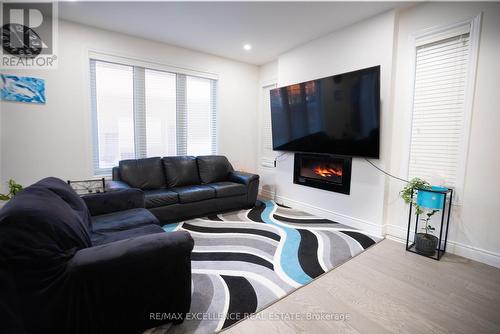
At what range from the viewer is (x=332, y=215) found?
3607mm

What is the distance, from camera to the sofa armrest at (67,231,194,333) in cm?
129

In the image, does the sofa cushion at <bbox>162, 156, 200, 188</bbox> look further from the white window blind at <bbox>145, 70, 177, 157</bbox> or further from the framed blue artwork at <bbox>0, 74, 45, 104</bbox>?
the framed blue artwork at <bbox>0, 74, 45, 104</bbox>

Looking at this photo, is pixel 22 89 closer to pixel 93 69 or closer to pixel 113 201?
pixel 93 69

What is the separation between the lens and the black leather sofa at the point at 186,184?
3301mm

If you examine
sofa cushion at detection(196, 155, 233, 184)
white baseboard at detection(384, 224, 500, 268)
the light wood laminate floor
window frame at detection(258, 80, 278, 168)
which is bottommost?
the light wood laminate floor

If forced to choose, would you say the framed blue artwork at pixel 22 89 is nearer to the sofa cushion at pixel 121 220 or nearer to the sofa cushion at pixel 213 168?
the sofa cushion at pixel 121 220

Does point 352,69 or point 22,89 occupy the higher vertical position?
point 352,69

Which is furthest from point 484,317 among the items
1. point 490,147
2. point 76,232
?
point 76,232

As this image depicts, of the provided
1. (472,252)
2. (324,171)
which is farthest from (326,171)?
(472,252)

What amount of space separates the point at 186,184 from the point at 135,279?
102 inches

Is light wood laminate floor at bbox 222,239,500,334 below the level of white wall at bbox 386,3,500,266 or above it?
below

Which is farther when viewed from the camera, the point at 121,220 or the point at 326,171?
the point at 326,171

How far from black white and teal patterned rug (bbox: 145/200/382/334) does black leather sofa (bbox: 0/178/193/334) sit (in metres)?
0.29

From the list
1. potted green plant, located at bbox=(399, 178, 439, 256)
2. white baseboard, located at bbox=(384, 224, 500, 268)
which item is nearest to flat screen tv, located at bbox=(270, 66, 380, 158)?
potted green plant, located at bbox=(399, 178, 439, 256)
